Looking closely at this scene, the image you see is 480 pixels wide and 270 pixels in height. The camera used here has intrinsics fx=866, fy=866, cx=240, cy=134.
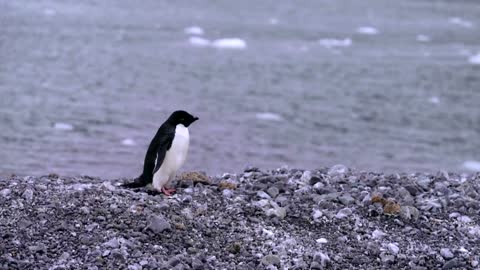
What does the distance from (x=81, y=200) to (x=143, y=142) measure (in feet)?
17.2

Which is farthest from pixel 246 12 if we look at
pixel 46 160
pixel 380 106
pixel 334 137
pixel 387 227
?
pixel 387 227

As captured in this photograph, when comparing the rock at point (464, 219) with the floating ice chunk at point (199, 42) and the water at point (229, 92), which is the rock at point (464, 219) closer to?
the water at point (229, 92)

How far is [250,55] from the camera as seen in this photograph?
1616cm

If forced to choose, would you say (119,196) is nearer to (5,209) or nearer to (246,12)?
(5,209)

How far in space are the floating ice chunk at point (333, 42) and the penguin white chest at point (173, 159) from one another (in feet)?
40.2

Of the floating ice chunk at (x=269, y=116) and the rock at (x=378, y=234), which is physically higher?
the rock at (x=378, y=234)

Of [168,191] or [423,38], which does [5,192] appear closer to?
[168,191]

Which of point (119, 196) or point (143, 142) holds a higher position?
point (119, 196)

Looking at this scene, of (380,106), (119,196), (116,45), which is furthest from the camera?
(116,45)

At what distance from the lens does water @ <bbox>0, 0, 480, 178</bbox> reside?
10188mm

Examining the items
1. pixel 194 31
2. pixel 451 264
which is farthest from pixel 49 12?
pixel 451 264

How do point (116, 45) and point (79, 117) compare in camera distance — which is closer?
point (79, 117)

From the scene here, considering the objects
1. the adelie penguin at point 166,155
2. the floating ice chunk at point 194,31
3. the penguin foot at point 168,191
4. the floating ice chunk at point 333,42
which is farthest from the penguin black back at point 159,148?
the floating ice chunk at point 194,31

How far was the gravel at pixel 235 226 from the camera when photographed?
14.8 ft
